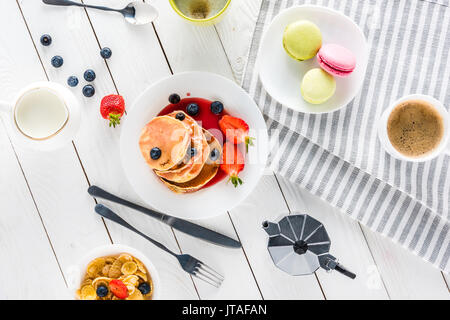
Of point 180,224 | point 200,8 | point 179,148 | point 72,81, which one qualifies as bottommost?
point 180,224

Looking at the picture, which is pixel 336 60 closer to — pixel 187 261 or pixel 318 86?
pixel 318 86

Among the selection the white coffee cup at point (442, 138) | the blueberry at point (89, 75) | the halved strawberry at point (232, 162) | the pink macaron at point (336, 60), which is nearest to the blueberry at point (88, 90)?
the blueberry at point (89, 75)

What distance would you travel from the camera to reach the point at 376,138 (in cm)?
100

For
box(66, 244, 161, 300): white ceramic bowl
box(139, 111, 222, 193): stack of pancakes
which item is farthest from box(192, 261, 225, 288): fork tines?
box(139, 111, 222, 193): stack of pancakes

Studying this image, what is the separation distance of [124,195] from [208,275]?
0.31 meters

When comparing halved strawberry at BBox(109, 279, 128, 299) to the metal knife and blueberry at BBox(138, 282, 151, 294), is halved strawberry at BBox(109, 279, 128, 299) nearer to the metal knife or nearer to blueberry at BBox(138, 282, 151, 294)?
blueberry at BBox(138, 282, 151, 294)

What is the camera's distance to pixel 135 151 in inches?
39.6

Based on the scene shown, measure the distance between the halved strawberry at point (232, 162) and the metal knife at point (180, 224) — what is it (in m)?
0.17

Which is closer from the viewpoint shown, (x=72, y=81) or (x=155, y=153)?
(x=155, y=153)

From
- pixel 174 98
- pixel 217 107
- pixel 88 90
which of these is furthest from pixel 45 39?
pixel 217 107

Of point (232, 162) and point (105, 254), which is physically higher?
point (232, 162)

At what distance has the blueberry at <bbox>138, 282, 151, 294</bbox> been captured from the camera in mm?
1016

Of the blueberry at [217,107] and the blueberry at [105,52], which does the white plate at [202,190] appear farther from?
the blueberry at [105,52]
